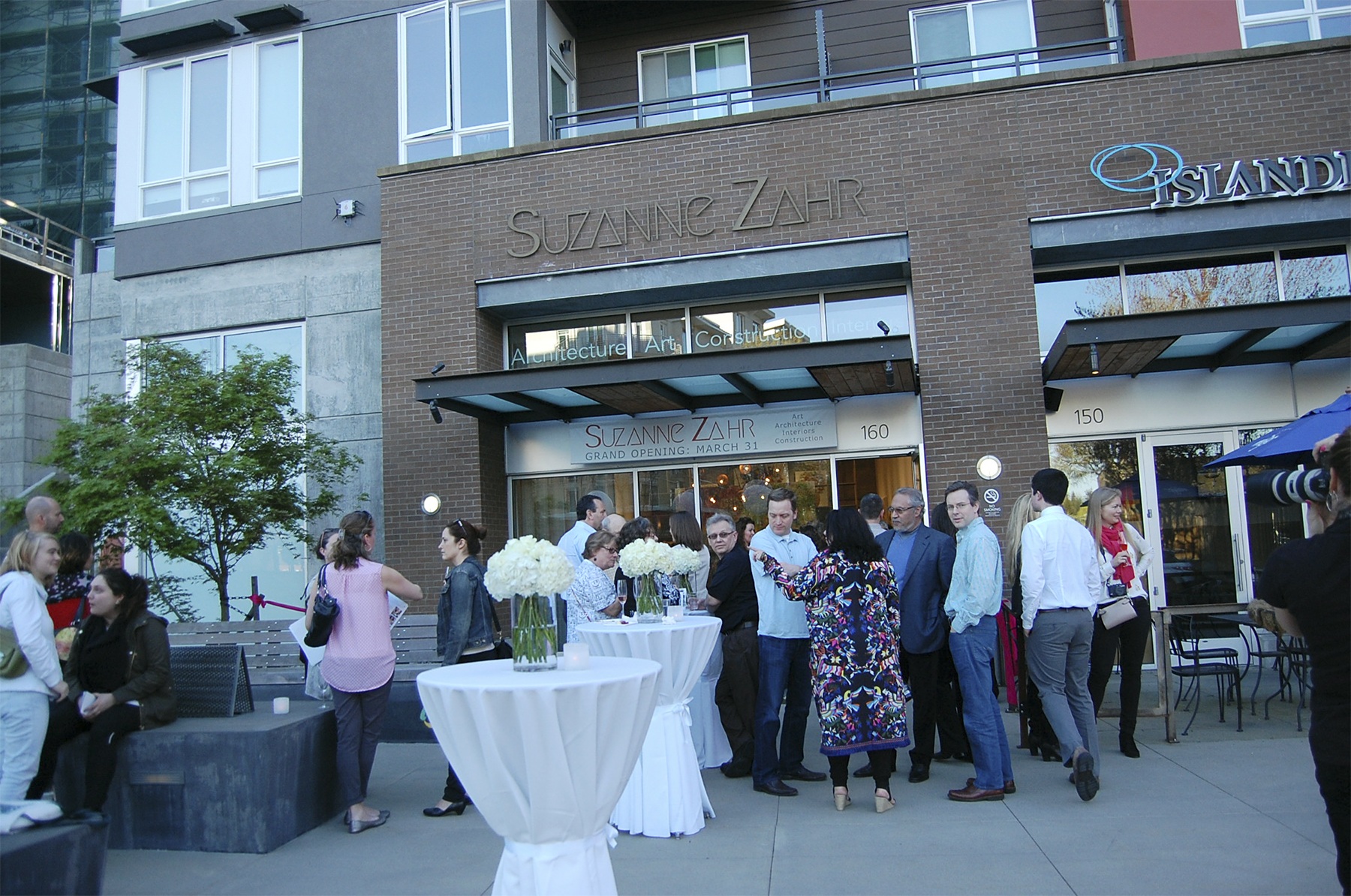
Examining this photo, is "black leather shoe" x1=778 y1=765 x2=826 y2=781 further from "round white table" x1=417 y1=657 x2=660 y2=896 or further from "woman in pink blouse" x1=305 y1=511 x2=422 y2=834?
"round white table" x1=417 y1=657 x2=660 y2=896

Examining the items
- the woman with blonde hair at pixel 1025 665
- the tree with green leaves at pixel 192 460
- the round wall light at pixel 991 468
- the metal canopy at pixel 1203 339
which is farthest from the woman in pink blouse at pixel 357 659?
the metal canopy at pixel 1203 339

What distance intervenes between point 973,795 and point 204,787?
4.66m

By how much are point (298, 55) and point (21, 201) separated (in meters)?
27.2

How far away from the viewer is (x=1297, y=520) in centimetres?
1108

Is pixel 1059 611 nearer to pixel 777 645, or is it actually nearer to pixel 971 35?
pixel 777 645

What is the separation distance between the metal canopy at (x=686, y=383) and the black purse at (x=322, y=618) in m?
5.07

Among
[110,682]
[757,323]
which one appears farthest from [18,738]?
[757,323]

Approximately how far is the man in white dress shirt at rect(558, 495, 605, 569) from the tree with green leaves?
484 centimetres

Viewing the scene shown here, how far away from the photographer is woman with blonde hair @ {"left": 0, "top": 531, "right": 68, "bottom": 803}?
4750 millimetres

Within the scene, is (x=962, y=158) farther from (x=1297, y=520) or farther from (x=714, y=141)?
(x=1297, y=520)

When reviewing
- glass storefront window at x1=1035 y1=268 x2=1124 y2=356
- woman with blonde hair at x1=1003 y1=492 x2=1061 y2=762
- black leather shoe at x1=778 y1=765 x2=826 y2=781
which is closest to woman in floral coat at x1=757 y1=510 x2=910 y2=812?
black leather shoe at x1=778 y1=765 x2=826 y2=781

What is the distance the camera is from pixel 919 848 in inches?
206

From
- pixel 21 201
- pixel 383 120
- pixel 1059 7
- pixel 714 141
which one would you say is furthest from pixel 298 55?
pixel 21 201

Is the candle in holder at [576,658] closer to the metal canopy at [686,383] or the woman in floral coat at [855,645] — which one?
the woman in floral coat at [855,645]
